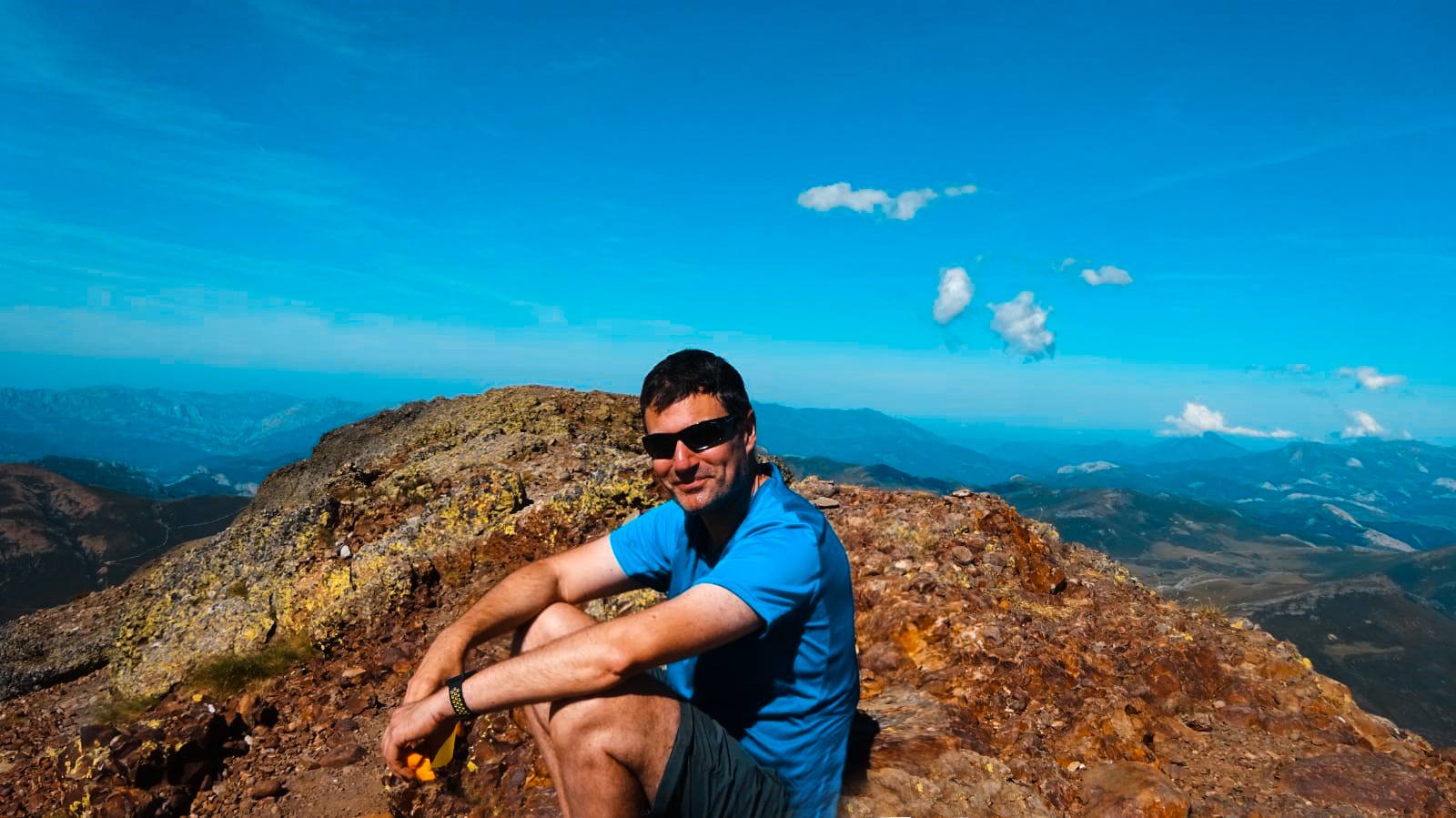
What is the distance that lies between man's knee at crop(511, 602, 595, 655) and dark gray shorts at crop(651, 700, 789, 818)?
36.7 inches

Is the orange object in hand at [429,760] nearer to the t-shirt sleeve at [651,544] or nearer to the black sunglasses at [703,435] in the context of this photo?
the t-shirt sleeve at [651,544]

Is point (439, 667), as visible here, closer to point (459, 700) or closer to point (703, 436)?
point (459, 700)

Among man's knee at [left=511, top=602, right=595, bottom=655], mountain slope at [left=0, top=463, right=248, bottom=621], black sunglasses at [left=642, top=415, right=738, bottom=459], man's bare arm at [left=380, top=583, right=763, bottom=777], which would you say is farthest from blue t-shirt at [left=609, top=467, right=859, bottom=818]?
mountain slope at [left=0, top=463, right=248, bottom=621]

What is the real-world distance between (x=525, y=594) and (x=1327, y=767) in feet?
24.1

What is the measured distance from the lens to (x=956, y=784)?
19.7 ft

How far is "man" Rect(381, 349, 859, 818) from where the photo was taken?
387 cm

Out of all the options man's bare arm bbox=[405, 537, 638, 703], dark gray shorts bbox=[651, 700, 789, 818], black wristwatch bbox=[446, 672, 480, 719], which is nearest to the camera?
dark gray shorts bbox=[651, 700, 789, 818]

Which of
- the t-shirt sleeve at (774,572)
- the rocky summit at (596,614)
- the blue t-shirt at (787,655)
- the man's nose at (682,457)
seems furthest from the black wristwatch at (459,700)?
the rocky summit at (596,614)

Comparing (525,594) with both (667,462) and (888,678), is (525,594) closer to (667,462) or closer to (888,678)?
(667,462)

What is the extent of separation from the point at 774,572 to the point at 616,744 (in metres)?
1.26

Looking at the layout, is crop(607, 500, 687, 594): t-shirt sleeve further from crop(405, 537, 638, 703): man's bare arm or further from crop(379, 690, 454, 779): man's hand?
crop(379, 690, 454, 779): man's hand

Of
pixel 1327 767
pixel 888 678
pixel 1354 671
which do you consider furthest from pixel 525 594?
pixel 1354 671

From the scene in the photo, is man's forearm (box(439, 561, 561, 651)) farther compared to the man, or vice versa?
man's forearm (box(439, 561, 561, 651))

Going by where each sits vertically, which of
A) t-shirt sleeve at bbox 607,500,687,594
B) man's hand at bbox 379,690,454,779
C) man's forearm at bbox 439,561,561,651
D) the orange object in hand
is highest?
t-shirt sleeve at bbox 607,500,687,594
